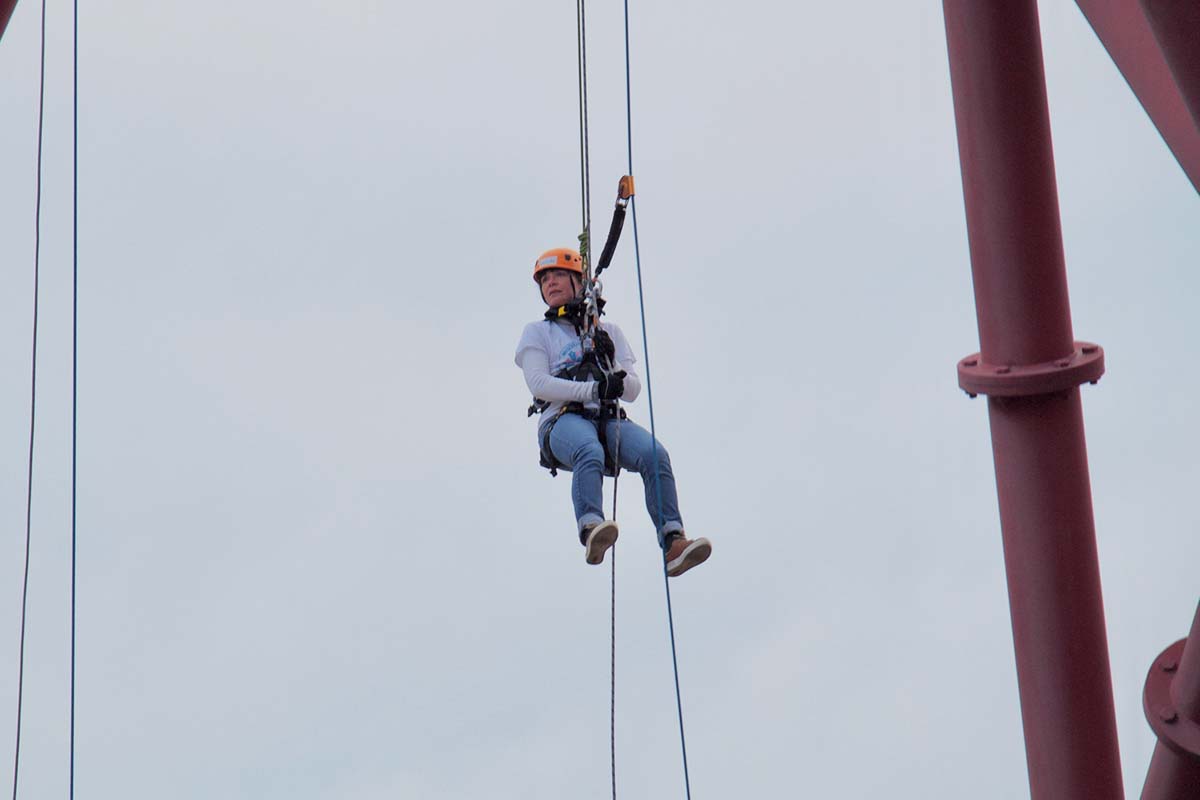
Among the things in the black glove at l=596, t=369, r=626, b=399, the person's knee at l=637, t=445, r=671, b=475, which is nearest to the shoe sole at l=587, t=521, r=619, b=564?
the person's knee at l=637, t=445, r=671, b=475

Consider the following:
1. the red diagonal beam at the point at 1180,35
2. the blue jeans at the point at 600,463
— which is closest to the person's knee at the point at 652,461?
the blue jeans at the point at 600,463

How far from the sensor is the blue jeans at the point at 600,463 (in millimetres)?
7680

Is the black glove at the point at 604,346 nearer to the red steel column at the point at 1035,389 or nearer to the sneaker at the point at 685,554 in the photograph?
the sneaker at the point at 685,554

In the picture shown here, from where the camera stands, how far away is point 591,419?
7.98m

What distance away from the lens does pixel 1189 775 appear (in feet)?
18.2

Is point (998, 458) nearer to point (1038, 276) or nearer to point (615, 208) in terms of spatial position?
point (1038, 276)

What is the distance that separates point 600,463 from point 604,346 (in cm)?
52

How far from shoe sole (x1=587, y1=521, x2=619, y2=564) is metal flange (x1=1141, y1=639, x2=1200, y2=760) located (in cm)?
248

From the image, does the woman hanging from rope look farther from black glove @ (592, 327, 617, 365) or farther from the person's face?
the person's face

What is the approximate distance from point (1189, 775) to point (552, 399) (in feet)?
10.9

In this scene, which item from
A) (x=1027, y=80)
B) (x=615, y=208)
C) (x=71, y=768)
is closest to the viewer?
(x=1027, y=80)

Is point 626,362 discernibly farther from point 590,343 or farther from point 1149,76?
point 1149,76

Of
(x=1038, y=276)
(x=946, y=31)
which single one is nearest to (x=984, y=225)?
(x=1038, y=276)

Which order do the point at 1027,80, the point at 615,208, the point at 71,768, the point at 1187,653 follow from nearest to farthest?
the point at 1187,653
the point at 1027,80
the point at 71,768
the point at 615,208
